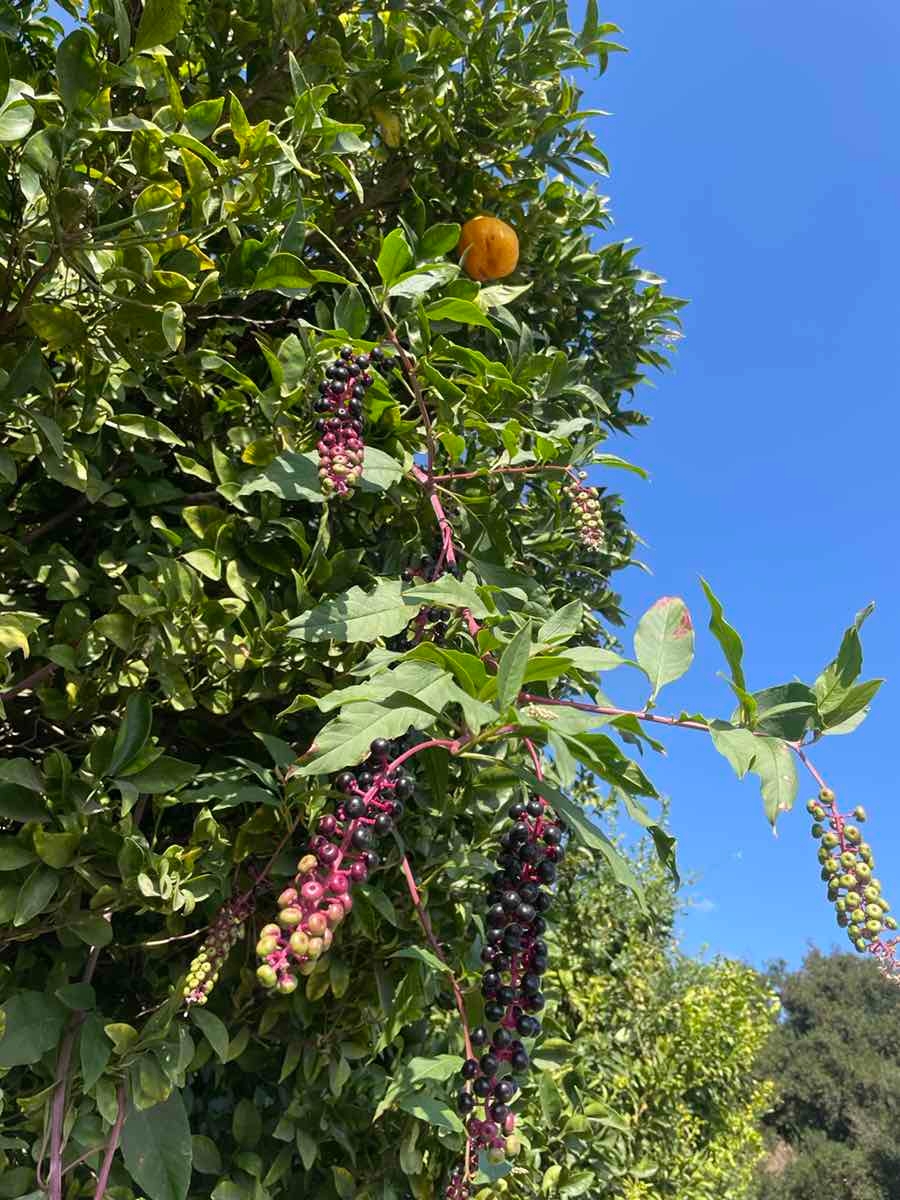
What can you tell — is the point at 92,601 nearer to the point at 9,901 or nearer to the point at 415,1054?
the point at 9,901

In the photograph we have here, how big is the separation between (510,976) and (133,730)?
536 mm

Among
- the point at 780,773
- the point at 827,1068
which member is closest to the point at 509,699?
the point at 780,773

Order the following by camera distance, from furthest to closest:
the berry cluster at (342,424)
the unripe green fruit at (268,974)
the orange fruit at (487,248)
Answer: the orange fruit at (487,248) < the berry cluster at (342,424) < the unripe green fruit at (268,974)

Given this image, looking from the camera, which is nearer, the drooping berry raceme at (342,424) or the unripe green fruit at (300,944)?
the unripe green fruit at (300,944)

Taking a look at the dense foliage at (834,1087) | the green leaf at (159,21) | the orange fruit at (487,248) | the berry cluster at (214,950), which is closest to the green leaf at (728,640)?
the berry cluster at (214,950)

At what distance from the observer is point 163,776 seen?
1.10 meters

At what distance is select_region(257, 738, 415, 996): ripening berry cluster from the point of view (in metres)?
0.78

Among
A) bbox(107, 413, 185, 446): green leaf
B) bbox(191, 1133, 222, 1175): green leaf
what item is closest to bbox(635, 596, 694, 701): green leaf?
bbox(107, 413, 185, 446): green leaf

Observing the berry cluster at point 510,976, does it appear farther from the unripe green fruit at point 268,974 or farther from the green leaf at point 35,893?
the green leaf at point 35,893

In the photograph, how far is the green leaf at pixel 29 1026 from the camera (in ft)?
3.44

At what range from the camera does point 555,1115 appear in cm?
203

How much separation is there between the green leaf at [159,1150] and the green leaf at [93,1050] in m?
0.10

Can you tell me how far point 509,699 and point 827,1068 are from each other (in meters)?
16.1

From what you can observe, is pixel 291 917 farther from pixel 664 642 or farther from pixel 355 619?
pixel 664 642
